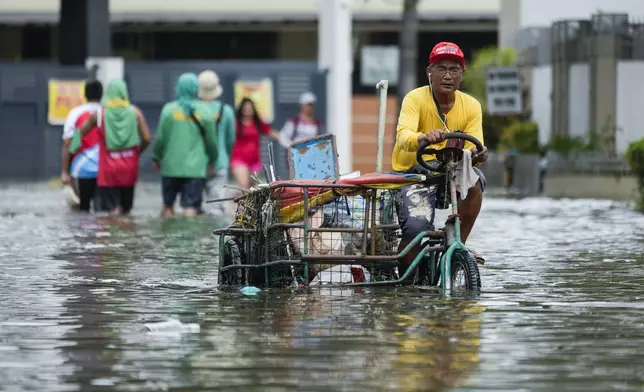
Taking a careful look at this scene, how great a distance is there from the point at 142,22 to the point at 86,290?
111 feet

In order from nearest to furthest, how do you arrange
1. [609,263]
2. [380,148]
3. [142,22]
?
[380,148], [609,263], [142,22]

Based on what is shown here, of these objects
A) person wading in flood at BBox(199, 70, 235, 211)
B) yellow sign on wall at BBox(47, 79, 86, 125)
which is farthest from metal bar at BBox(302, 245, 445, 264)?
yellow sign on wall at BBox(47, 79, 86, 125)

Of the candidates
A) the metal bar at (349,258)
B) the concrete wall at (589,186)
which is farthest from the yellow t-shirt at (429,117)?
the concrete wall at (589,186)

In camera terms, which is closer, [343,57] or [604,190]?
[604,190]

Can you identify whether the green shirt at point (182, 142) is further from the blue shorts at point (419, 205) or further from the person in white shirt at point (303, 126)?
the blue shorts at point (419, 205)

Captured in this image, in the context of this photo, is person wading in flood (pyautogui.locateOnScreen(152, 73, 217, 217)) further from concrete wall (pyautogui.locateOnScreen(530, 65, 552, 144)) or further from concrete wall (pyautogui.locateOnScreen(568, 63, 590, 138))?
concrete wall (pyautogui.locateOnScreen(530, 65, 552, 144))

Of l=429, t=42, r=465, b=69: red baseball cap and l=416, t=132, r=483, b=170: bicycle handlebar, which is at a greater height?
l=429, t=42, r=465, b=69: red baseball cap

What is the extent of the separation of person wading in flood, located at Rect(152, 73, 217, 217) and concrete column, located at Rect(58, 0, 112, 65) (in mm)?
12594

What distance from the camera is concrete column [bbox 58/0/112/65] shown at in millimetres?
34188

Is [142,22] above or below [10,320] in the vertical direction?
above

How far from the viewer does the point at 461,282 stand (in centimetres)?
1140

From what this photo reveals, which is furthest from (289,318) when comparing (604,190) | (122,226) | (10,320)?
(604,190)

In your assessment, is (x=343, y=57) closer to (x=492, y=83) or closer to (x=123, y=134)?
(x=492, y=83)

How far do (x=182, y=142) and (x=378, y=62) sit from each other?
70.5 ft
